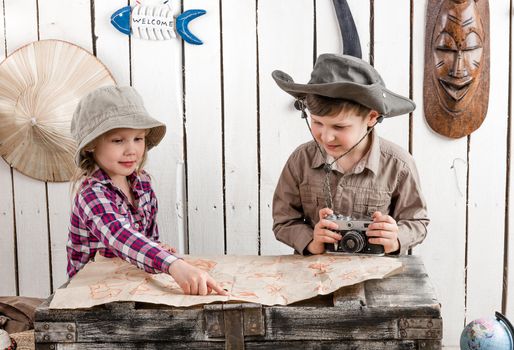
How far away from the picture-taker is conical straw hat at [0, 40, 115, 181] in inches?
102

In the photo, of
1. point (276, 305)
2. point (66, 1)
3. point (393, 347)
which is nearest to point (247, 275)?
point (276, 305)

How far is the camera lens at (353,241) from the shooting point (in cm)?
196

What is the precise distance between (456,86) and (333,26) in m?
0.50

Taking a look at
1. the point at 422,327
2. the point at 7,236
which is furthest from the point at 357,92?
the point at 7,236

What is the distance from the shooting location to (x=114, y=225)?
1.96 metres

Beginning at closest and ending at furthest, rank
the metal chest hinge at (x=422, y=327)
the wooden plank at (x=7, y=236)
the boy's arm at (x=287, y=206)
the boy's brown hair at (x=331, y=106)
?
the metal chest hinge at (x=422, y=327)
the boy's brown hair at (x=331, y=106)
the boy's arm at (x=287, y=206)
the wooden plank at (x=7, y=236)

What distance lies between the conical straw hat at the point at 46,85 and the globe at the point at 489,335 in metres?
1.54

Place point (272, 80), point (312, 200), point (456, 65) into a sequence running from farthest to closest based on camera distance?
point (272, 80) → point (456, 65) → point (312, 200)

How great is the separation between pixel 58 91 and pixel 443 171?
1487mm

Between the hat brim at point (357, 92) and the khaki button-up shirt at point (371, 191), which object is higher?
the hat brim at point (357, 92)

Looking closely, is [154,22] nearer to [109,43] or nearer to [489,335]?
[109,43]

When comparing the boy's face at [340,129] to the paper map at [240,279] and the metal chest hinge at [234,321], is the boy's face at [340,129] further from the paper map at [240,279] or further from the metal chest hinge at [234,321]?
the metal chest hinge at [234,321]

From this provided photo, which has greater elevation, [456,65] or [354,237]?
[456,65]

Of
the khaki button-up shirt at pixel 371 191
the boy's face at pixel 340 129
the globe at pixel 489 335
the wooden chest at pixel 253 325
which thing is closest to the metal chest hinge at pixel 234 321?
the wooden chest at pixel 253 325
